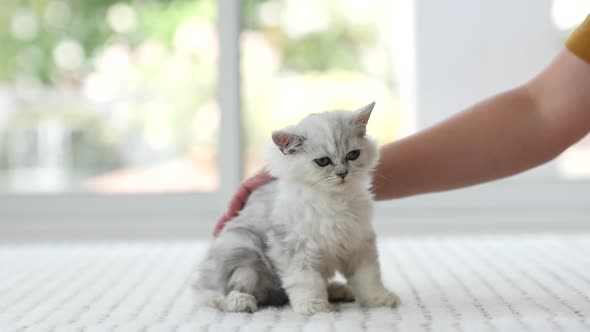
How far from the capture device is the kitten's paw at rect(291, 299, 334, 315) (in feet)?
4.77

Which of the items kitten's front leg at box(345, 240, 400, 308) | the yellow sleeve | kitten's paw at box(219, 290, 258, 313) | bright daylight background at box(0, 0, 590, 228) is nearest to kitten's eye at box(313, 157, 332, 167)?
kitten's front leg at box(345, 240, 400, 308)

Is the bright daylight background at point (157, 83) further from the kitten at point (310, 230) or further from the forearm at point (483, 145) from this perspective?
the kitten at point (310, 230)

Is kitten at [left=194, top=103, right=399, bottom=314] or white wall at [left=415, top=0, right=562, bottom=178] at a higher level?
white wall at [left=415, top=0, right=562, bottom=178]

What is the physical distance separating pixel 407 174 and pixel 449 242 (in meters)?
0.86

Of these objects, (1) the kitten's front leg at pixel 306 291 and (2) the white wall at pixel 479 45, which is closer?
(1) the kitten's front leg at pixel 306 291

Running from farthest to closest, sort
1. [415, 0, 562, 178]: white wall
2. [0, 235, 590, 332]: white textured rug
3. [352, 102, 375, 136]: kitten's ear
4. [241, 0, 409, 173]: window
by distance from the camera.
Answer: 1. [241, 0, 409, 173]: window
2. [415, 0, 562, 178]: white wall
3. [352, 102, 375, 136]: kitten's ear
4. [0, 235, 590, 332]: white textured rug

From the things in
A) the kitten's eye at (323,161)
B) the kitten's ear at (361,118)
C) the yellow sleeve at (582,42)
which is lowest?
the kitten's eye at (323,161)

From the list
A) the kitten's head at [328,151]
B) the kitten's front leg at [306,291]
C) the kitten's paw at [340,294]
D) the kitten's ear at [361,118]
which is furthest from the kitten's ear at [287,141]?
the kitten's paw at [340,294]

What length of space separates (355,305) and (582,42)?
70cm

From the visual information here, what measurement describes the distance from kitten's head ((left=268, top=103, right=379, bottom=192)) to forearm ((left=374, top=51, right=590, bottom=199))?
0.76 ft

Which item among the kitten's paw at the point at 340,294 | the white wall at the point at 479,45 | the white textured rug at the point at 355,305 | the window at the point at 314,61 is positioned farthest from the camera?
the window at the point at 314,61

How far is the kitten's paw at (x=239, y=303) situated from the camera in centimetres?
150

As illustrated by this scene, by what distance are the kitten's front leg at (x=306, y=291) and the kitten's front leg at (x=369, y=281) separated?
7cm

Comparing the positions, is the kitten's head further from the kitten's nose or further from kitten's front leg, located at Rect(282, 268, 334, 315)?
kitten's front leg, located at Rect(282, 268, 334, 315)
